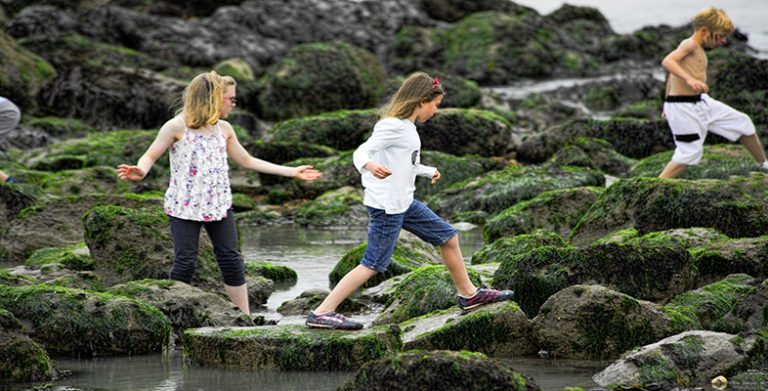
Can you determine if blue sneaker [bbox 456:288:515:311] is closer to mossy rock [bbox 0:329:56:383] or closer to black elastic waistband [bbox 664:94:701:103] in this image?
mossy rock [bbox 0:329:56:383]

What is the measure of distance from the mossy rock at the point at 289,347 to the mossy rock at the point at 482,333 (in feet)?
1.11

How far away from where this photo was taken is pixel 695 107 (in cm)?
1101

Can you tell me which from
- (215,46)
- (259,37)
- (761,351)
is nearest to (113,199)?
(761,351)

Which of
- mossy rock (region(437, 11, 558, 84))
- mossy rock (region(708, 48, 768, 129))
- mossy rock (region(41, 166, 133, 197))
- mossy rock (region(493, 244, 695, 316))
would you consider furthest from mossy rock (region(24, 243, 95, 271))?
mossy rock (region(437, 11, 558, 84))

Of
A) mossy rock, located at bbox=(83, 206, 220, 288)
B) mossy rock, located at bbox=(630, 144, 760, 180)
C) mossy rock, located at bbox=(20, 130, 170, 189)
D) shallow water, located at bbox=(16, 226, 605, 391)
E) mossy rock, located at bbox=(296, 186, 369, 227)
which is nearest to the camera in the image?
shallow water, located at bbox=(16, 226, 605, 391)

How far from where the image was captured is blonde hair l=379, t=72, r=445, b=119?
22.5 ft

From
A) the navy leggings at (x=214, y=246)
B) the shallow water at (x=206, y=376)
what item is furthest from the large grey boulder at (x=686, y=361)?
the navy leggings at (x=214, y=246)

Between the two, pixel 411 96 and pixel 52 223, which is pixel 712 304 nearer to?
pixel 411 96

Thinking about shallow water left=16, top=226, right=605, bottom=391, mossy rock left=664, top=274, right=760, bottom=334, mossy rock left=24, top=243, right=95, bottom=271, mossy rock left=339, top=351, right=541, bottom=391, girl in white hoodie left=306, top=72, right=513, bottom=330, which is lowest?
shallow water left=16, top=226, right=605, bottom=391

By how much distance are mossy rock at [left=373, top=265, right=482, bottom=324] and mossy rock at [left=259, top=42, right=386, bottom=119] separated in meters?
16.8

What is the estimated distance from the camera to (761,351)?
6.16 m

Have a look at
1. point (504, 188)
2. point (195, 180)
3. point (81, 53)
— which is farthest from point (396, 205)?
point (81, 53)

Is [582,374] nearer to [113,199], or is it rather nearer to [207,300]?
[207,300]

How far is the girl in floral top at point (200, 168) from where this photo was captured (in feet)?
24.3
